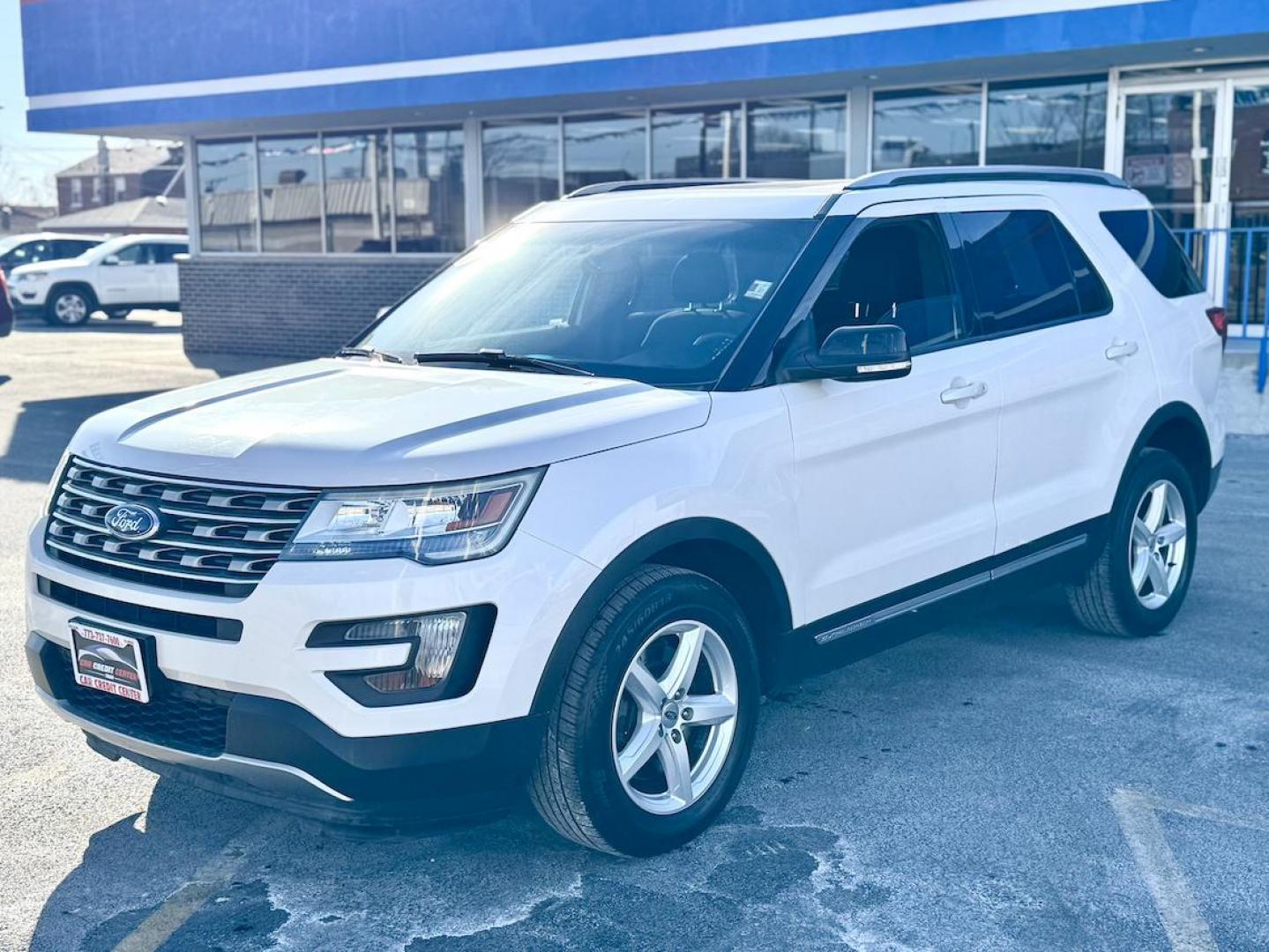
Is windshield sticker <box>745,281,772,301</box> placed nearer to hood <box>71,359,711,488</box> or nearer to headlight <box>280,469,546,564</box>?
hood <box>71,359,711,488</box>

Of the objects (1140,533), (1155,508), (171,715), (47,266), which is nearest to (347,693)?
(171,715)

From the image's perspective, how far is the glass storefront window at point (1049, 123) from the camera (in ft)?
46.6

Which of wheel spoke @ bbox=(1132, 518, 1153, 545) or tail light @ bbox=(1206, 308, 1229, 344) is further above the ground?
tail light @ bbox=(1206, 308, 1229, 344)

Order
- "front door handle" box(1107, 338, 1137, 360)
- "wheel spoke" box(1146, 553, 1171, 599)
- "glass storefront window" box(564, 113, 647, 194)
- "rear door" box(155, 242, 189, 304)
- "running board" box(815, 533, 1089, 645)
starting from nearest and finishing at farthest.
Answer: "running board" box(815, 533, 1089, 645) < "front door handle" box(1107, 338, 1137, 360) < "wheel spoke" box(1146, 553, 1171, 599) < "glass storefront window" box(564, 113, 647, 194) < "rear door" box(155, 242, 189, 304)

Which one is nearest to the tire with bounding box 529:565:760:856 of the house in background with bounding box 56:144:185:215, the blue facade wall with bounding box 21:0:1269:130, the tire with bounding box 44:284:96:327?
the blue facade wall with bounding box 21:0:1269:130

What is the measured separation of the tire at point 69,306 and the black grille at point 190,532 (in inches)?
1008

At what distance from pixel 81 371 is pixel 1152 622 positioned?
Answer: 15.1m

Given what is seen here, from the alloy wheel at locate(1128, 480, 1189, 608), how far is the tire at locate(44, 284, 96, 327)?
25202 millimetres

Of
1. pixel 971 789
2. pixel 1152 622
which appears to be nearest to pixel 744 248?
pixel 971 789

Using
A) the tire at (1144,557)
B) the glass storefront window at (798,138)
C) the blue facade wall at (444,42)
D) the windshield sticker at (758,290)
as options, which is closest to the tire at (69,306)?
the blue facade wall at (444,42)

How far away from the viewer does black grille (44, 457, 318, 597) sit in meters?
3.61

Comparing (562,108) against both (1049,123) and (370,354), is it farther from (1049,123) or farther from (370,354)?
(370,354)

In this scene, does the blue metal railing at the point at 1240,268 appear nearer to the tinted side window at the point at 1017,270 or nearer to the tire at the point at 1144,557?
the tire at the point at 1144,557

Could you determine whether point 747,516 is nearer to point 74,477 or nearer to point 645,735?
point 645,735
